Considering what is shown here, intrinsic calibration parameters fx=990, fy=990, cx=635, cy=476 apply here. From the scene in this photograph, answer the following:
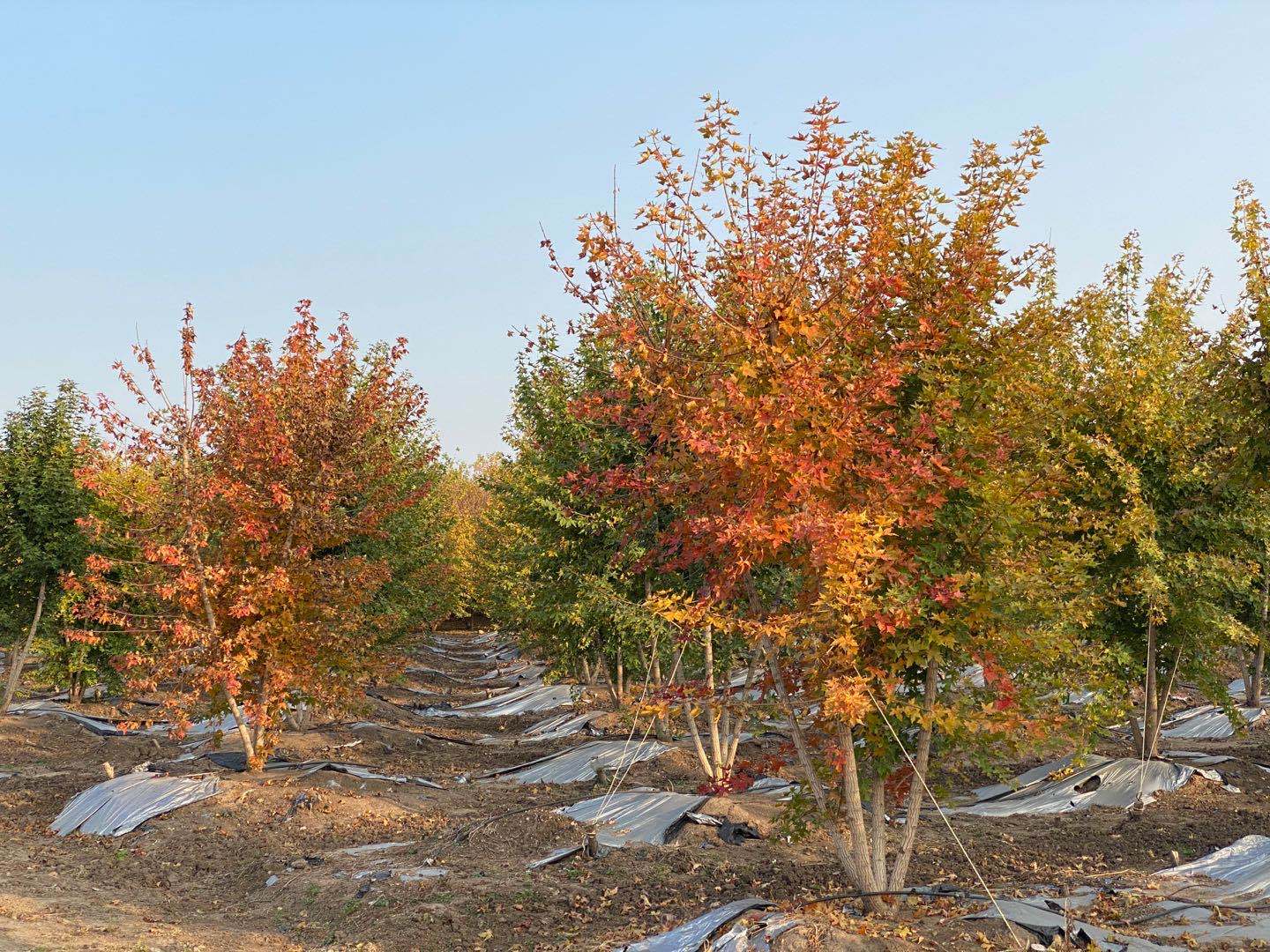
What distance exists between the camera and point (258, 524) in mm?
11797

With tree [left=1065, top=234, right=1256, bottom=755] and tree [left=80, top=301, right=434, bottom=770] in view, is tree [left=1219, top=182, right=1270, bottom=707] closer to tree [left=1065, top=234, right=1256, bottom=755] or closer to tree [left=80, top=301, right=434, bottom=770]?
tree [left=1065, top=234, right=1256, bottom=755]

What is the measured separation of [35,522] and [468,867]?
1475 cm

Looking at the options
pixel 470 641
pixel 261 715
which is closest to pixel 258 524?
pixel 261 715

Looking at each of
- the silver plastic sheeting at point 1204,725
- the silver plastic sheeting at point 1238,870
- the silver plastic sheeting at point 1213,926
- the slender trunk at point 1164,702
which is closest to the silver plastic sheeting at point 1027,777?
the slender trunk at point 1164,702

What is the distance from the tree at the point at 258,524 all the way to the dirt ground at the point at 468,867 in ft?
4.18

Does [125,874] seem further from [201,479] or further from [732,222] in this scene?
[732,222]

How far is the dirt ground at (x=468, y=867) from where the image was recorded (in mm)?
7035

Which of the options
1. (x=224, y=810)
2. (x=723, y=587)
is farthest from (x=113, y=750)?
(x=723, y=587)

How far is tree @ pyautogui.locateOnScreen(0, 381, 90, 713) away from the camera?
18891 mm

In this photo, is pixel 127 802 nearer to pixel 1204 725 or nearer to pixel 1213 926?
pixel 1213 926

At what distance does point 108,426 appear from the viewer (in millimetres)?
11117

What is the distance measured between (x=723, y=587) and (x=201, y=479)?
26.4ft

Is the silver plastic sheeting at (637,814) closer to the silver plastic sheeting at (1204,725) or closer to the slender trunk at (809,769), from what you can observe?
the slender trunk at (809,769)

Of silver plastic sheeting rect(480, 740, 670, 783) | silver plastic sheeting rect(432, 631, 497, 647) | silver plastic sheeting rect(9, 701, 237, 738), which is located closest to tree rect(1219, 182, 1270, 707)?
silver plastic sheeting rect(480, 740, 670, 783)
